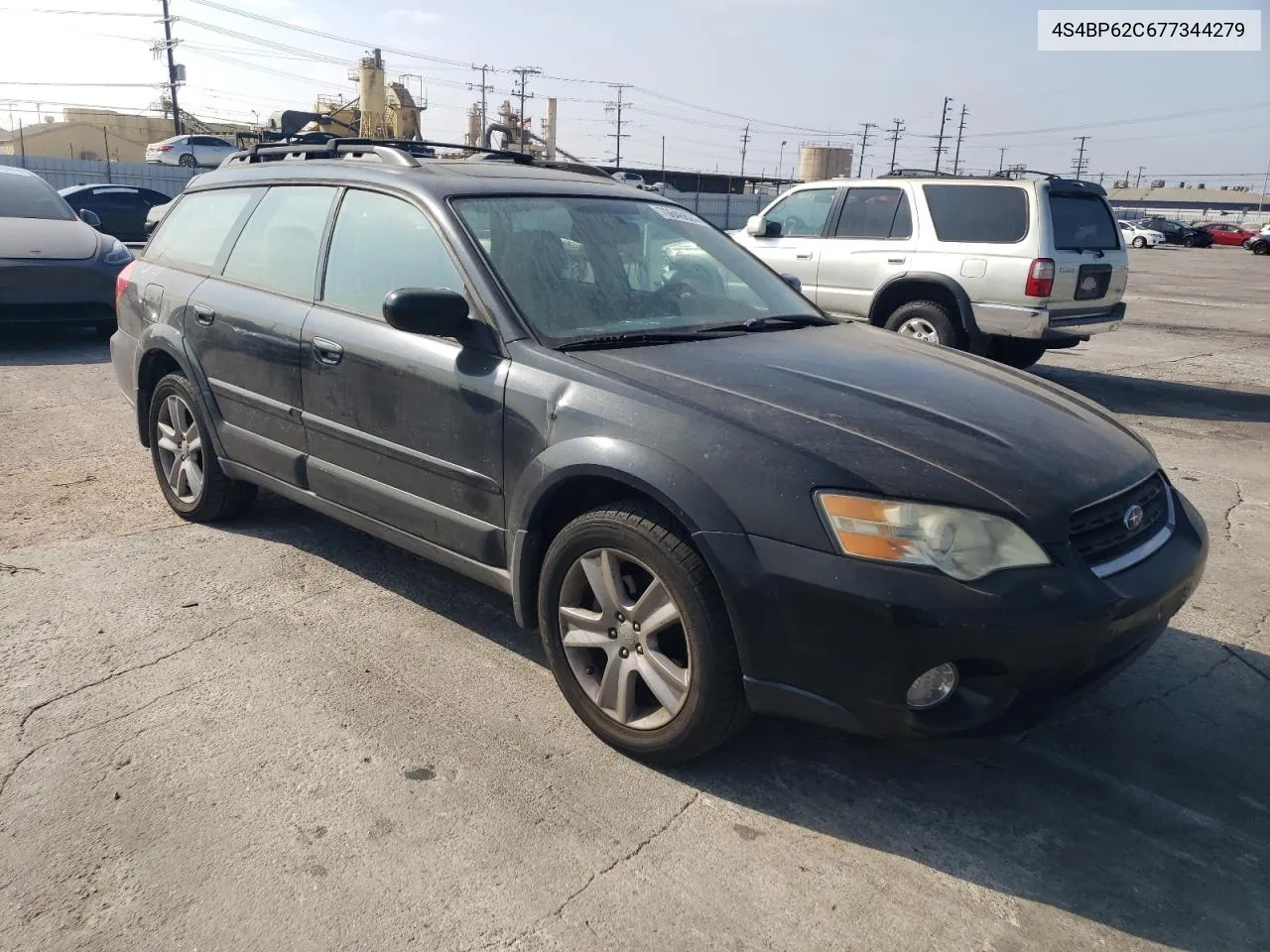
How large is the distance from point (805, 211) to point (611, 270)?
6.85 meters

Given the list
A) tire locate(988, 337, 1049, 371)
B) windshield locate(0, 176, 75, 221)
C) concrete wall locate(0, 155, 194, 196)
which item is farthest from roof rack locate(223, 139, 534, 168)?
concrete wall locate(0, 155, 194, 196)

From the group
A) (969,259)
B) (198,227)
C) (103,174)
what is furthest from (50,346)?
(103,174)

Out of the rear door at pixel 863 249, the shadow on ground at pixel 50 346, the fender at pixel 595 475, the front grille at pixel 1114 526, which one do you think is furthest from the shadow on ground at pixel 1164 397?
the shadow on ground at pixel 50 346

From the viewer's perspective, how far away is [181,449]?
15.4 ft

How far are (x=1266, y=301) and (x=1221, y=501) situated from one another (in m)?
16.5

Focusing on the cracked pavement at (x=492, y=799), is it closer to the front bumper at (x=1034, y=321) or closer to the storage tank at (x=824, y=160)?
the front bumper at (x=1034, y=321)

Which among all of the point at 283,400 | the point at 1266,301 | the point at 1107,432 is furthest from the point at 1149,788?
the point at 1266,301

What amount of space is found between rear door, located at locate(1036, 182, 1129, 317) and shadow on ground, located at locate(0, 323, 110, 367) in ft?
28.1

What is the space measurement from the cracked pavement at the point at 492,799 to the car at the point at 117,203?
19.0m

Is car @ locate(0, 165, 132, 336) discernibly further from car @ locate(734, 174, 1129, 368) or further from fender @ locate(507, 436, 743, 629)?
fender @ locate(507, 436, 743, 629)

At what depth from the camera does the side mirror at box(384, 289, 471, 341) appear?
3.00 meters

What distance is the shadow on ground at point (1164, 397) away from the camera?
8.18m

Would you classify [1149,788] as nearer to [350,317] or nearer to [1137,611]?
[1137,611]

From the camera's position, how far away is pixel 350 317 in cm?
361
